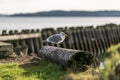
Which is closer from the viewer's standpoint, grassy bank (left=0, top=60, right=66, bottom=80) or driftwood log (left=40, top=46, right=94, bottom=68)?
grassy bank (left=0, top=60, right=66, bottom=80)

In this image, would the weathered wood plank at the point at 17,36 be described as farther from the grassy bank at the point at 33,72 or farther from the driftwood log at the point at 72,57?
the driftwood log at the point at 72,57

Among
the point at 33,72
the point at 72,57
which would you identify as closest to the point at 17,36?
the point at 33,72

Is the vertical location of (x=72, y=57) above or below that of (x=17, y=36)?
above

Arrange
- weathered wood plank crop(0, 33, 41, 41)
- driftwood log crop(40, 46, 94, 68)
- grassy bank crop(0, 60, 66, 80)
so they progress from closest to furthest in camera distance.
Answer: grassy bank crop(0, 60, 66, 80), driftwood log crop(40, 46, 94, 68), weathered wood plank crop(0, 33, 41, 41)

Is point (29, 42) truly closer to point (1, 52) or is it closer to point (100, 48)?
point (1, 52)

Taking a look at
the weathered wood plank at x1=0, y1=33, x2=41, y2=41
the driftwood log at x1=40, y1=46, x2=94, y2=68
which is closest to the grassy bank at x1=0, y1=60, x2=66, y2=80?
the driftwood log at x1=40, y1=46, x2=94, y2=68

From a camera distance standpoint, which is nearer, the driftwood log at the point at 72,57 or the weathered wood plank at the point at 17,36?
the driftwood log at the point at 72,57

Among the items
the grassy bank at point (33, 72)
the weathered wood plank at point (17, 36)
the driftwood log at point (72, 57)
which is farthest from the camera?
the weathered wood plank at point (17, 36)

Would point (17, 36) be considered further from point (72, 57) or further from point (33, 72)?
point (72, 57)

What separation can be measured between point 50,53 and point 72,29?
30.3ft

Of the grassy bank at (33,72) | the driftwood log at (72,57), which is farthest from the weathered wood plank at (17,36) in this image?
the driftwood log at (72,57)

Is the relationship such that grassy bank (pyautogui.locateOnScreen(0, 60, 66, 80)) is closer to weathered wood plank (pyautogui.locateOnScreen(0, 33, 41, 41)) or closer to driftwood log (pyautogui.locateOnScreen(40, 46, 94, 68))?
driftwood log (pyautogui.locateOnScreen(40, 46, 94, 68))

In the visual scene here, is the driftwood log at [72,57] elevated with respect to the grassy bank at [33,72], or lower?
elevated

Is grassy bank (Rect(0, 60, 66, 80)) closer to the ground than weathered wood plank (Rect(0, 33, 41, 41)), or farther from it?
closer to the ground
